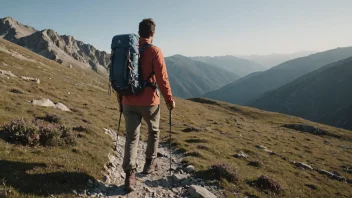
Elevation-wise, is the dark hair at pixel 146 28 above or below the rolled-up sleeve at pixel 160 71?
above

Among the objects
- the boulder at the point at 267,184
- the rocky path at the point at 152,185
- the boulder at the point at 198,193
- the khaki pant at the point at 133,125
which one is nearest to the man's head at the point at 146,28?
the khaki pant at the point at 133,125

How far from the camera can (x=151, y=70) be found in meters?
8.46

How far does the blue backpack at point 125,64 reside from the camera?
780cm

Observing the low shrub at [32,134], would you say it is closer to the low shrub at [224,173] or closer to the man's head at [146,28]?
the man's head at [146,28]

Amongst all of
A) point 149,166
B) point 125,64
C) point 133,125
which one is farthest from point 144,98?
point 149,166

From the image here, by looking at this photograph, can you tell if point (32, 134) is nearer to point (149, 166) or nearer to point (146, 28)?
point (149, 166)

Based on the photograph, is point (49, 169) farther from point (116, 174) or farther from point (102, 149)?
point (102, 149)

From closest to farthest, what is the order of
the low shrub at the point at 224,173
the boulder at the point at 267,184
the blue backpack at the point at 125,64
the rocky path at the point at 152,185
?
the blue backpack at the point at 125,64
the rocky path at the point at 152,185
the low shrub at the point at 224,173
the boulder at the point at 267,184

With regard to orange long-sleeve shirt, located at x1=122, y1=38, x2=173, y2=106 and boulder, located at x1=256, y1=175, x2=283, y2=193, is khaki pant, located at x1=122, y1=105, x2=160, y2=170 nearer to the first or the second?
orange long-sleeve shirt, located at x1=122, y1=38, x2=173, y2=106

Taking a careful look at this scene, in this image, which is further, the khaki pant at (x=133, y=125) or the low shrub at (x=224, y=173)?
the low shrub at (x=224, y=173)

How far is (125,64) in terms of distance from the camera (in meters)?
7.77

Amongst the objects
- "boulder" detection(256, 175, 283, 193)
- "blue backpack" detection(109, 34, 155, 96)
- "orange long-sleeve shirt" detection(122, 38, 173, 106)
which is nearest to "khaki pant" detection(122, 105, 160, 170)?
"orange long-sleeve shirt" detection(122, 38, 173, 106)

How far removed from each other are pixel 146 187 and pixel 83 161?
2.72 metres

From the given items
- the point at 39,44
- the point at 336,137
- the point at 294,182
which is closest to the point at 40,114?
the point at 294,182
